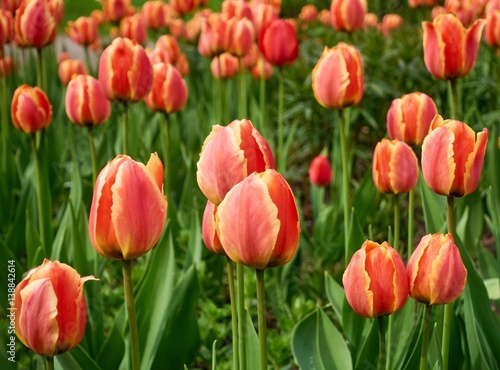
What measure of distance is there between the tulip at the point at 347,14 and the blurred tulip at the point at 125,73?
0.88m

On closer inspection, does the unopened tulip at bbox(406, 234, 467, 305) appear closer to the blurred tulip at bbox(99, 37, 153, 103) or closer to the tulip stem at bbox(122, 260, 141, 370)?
the tulip stem at bbox(122, 260, 141, 370)

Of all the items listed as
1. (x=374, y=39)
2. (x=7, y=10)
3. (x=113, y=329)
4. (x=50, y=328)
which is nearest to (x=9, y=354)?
(x=113, y=329)

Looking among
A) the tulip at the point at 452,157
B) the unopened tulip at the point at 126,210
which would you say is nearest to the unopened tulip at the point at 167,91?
the tulip at the point at 452,157

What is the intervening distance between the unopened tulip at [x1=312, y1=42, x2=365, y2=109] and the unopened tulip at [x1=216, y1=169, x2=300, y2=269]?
32.2 inches

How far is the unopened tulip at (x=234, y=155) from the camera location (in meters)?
1.08

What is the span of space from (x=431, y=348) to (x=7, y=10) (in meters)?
1.94

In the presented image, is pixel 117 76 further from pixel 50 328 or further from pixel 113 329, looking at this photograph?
pixel 50 328

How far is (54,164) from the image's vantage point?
3.20 meters

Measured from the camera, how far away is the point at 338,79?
1.76 metres

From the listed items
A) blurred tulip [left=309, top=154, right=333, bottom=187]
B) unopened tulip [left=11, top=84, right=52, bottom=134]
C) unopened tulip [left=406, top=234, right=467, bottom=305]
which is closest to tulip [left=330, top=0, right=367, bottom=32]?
blurred tulip [left=309, top=154, right=333, bottom=187]

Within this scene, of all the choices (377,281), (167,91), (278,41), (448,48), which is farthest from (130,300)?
(278,41)

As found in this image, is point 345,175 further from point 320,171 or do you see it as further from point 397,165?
point 320,171

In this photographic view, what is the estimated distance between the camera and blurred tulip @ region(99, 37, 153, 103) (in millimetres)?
1974

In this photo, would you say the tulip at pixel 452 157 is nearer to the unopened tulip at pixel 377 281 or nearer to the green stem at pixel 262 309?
the unopened tulip at pixel 377 281
